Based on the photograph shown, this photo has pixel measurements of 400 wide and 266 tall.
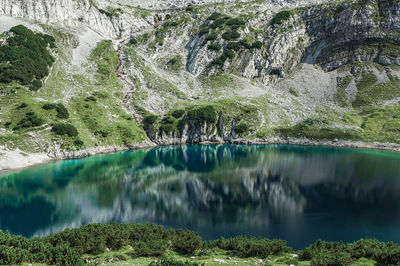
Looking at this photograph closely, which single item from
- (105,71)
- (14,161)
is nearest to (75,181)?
(14,161)

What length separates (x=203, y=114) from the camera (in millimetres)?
103875

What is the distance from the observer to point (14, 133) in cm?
7250

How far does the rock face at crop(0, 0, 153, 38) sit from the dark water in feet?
300

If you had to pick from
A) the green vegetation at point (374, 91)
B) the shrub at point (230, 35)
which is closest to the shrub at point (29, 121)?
the shrub at point (230, 35)

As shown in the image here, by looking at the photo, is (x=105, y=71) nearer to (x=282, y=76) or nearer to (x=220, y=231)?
(x=282, y=76)

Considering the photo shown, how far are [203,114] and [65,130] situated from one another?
47.5m

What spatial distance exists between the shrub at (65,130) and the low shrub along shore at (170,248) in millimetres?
62419

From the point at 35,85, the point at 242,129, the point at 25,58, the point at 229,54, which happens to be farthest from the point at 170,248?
the point at 229,54

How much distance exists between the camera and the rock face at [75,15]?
408 feet

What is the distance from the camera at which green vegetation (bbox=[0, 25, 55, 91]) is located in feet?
300

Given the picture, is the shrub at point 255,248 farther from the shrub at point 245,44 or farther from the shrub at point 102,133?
the shrub at point 245,44

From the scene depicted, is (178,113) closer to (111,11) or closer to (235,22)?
(235,22)

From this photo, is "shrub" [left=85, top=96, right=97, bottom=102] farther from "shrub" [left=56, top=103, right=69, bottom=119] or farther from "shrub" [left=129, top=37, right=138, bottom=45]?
"shrub" [left=129, top=37, right=138, bottom=45]

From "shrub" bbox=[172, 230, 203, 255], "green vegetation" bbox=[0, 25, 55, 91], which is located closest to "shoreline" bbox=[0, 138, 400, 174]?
"green vegetation" bbox=[0, 25, 55, 91]
